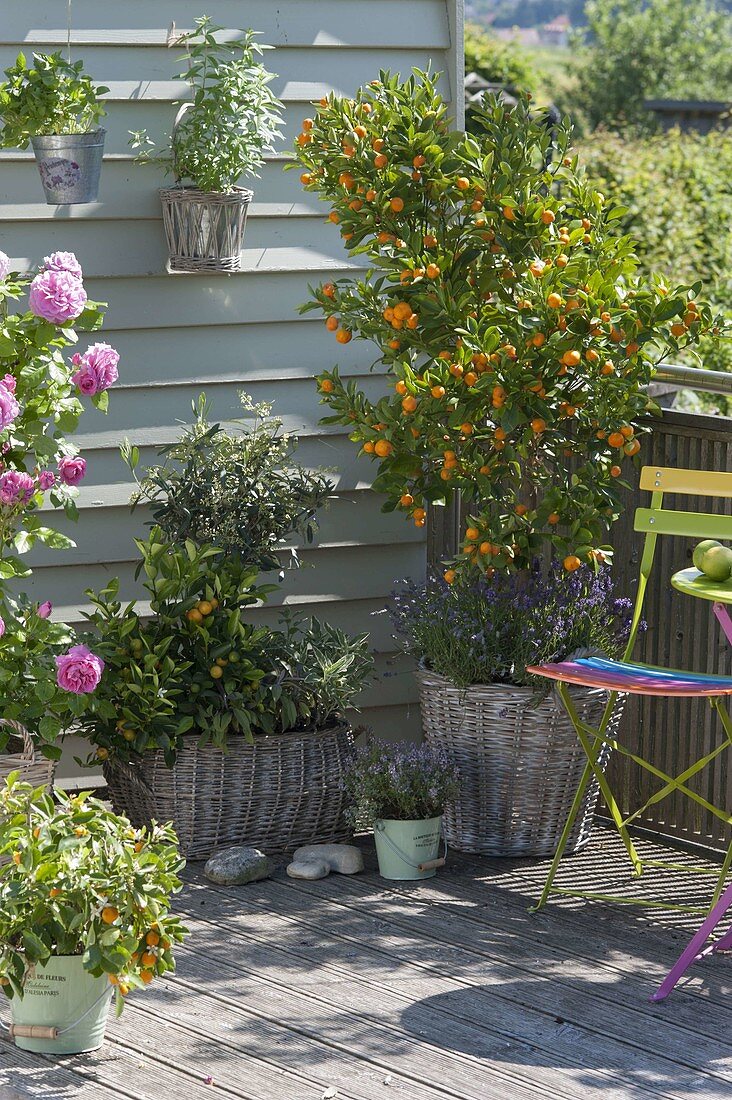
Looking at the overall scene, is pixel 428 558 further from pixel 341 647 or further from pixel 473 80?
pixel 473 80

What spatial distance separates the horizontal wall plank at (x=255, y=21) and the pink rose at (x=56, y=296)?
0.95 meters

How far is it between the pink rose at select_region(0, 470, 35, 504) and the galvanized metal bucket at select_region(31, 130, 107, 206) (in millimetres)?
820

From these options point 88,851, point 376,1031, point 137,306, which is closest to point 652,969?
point 376,1031

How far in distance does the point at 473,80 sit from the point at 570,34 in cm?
1648

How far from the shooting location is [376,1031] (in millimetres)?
3041

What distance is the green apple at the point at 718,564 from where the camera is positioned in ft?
11.3

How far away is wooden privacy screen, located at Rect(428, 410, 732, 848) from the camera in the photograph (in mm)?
3980

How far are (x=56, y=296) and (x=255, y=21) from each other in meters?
1.35

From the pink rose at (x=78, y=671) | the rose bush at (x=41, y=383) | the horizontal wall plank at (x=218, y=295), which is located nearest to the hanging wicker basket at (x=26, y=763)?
the pink rose at (x=78, y=671)

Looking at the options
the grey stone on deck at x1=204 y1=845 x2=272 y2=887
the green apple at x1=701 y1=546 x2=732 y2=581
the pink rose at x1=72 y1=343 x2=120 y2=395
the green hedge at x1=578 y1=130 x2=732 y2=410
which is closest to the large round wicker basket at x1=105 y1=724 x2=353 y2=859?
the grey stone on deck at x1=204 y1=845 x2=272 y2=887

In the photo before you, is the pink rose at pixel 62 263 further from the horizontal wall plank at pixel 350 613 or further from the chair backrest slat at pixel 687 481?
the chair backrest slat at pixel 687 481

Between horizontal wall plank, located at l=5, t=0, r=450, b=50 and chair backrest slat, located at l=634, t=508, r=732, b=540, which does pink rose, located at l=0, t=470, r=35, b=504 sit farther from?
chair backrest slat, located at l=634, t=508, r=732, b=540

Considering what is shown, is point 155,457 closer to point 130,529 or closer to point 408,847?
point 130,529

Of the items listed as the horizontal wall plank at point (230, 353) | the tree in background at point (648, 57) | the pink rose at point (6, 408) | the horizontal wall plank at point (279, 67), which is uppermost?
the tree in background at point (648, 57)
